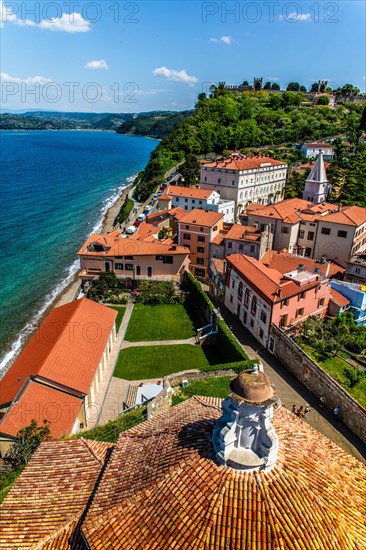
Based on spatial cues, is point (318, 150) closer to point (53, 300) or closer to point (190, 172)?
point (190, 172)

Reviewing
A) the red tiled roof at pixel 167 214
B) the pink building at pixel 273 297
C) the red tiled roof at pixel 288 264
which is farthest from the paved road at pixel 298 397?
the red tiled roof at pixel 167 214

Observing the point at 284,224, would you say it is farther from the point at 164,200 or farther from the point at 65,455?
the point at 65,455

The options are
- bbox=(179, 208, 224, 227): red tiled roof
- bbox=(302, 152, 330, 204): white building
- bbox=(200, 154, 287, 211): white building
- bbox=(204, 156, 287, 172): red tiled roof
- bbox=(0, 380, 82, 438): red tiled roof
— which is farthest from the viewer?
bbox=(200, 154, 287, 211): white building

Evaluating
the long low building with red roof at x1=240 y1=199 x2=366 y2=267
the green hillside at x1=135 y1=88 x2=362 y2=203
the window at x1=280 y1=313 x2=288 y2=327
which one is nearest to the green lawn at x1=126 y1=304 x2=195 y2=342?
the window at x1=280 y1=313 x2=288 y2=327

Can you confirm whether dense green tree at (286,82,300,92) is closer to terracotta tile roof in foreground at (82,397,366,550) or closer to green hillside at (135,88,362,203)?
green hillside at (135,88,362,203)

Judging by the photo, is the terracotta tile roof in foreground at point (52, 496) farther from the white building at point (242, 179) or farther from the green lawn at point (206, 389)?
the white building at point (242, 179)

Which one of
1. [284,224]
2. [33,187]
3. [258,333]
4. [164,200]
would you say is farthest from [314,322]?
[33,187]

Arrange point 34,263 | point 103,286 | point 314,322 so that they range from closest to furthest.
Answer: point 314,322
point 103,286
point 34,263
